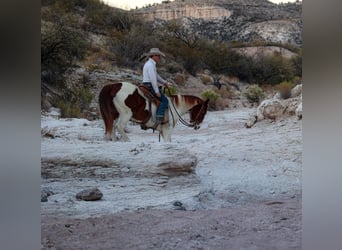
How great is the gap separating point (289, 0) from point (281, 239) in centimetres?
301

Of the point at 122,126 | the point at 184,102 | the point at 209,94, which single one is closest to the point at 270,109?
the point at 209,94

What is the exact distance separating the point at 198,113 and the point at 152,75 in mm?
757

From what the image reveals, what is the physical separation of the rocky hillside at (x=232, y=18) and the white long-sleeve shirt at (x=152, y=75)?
0.53 meters

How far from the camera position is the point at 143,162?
6.45 m

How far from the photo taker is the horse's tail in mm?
6422

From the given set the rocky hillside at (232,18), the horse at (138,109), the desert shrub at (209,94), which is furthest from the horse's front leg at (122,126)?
the rocky hillside at (232,18)

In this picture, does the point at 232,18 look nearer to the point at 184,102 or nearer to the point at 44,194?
the point at 184,102

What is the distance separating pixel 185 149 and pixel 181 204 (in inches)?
27.2

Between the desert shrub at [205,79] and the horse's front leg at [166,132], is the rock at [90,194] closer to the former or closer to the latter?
the horse's front leg at [166,132]

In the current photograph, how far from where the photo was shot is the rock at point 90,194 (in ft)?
21.0
